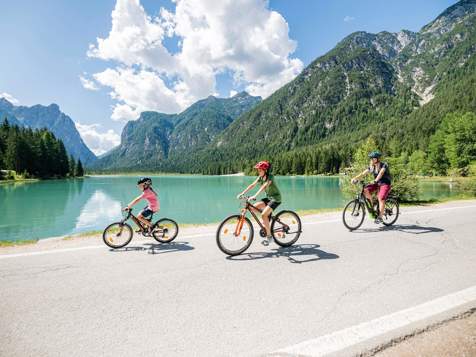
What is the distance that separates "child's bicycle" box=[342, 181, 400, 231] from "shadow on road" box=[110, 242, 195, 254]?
19.6 ft

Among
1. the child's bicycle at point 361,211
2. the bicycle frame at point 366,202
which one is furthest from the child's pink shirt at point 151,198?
the bicycle frame at point 366,202

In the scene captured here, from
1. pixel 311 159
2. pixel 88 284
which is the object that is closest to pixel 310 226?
pixel 88 284

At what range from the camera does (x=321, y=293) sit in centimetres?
505

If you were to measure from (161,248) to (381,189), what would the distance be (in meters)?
8.50

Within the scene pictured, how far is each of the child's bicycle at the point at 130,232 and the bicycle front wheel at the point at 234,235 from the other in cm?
233

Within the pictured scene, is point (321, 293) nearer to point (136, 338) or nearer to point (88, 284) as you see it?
point (136, 338)

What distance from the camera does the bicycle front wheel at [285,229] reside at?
327 inches

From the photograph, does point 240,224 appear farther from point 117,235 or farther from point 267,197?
point 117,235

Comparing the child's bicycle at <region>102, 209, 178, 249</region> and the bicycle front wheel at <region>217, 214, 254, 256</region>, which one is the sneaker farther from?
the child's bicycle at <region>102, 209, 178, 249</region>

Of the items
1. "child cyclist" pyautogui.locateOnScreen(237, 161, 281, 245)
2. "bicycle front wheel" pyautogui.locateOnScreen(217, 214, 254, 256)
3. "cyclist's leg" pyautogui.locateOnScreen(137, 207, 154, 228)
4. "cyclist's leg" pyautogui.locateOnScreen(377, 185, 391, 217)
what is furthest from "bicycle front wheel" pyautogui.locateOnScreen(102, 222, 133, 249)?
"cyclist's leg" pyautogui.locateOnScreen(377, 185, 391, 217)

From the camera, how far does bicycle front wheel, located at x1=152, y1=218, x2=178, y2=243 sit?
9.02 meters

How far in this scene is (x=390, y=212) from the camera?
11.3m

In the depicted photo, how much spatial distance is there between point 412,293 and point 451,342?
4.93ft

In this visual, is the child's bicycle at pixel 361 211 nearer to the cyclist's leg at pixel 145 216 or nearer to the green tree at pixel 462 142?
the cyclist's leg at pixel 145 216
